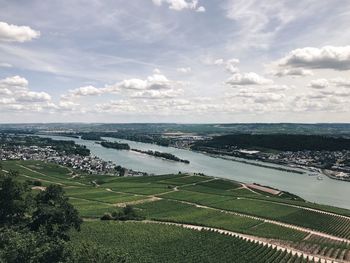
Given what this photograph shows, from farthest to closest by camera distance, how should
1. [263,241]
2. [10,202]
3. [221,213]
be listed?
[221,213] → [263,241] → [10,202]

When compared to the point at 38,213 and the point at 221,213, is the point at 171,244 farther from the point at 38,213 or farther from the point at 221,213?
the point at 221,213

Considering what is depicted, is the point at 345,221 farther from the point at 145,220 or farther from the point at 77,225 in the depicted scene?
the point at 77,225

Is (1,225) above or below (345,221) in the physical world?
above

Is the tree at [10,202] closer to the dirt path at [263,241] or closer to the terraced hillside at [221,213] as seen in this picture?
the terraced hillside at [221,213]

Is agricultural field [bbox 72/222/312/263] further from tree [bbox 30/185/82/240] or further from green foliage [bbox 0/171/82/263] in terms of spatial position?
green foliage [bbox 0/171/82/263]

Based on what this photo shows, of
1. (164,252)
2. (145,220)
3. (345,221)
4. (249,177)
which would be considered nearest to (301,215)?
(345,221)

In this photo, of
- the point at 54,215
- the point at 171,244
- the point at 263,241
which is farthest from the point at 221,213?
the point at 54,215
